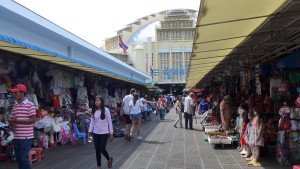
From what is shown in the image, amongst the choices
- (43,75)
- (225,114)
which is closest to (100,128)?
(43,75)

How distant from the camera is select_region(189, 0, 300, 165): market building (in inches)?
190

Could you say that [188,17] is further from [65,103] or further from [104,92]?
[65,103]

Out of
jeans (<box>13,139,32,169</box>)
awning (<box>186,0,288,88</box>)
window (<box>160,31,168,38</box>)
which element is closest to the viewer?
awning (<box>186,0,288,88</box>)

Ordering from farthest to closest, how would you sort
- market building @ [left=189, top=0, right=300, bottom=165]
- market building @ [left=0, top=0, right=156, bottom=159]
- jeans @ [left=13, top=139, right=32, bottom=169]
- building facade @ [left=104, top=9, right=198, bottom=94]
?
building facade @ [left=104, top=9, right=198, bottom=94]
market building @ [left=0, top=0, right=156, bottom=159]
jeans @ [left=13, top=139, right=32, bottom=169]
market building @ [left=189, top=0, right=300, bottom=165]

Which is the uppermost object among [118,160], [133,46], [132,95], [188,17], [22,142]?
[188,17]

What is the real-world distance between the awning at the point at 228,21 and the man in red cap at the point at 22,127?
3.10 m

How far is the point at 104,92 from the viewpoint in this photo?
54.6 feet

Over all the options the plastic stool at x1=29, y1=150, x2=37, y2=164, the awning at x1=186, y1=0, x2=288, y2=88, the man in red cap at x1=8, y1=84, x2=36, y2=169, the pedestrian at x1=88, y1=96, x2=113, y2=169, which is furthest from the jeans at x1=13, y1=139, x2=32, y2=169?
the awning at x1=186, y1=0, x2=288, y2=88

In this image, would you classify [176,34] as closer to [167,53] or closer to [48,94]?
[167,53]

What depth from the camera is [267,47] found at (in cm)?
830

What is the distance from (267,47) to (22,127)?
228 inches

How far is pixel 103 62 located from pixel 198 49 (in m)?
15.2

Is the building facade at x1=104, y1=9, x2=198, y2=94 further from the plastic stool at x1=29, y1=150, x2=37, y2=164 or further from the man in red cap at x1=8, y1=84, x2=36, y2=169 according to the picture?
the man in red cap at x1=8, y1=84, x2=36, y2=169

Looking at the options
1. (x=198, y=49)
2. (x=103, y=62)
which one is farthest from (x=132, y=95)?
(x=103, y=62)
